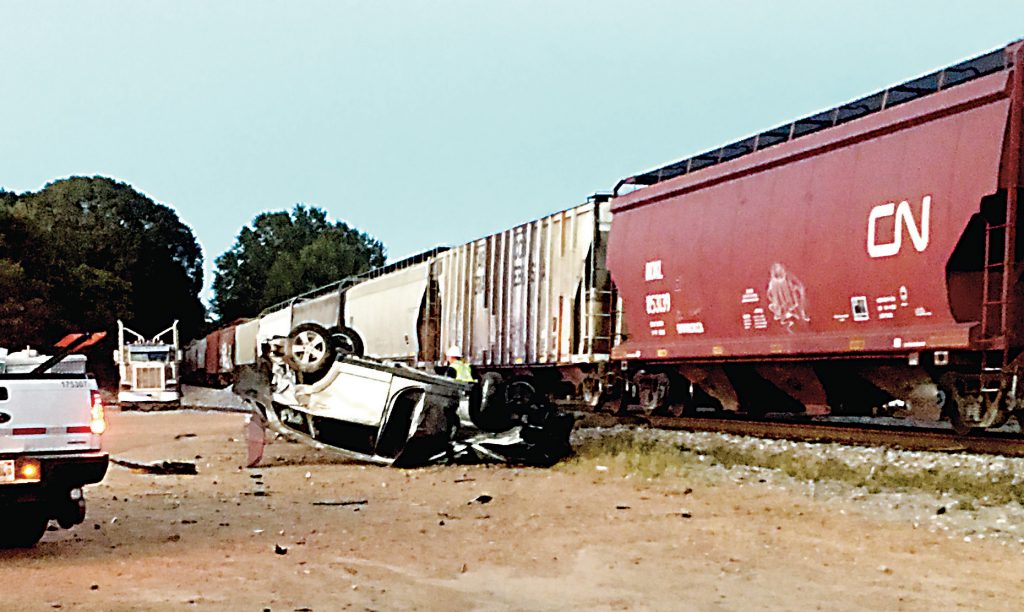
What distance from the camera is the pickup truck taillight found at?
23.1ft

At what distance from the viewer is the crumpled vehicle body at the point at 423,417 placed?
496 inches

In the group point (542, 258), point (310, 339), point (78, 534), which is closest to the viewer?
point (78, 534)

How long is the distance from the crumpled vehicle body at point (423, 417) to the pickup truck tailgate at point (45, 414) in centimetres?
572

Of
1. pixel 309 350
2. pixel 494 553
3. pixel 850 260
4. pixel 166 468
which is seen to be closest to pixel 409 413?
pixel 309 350

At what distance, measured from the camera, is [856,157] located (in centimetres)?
1265

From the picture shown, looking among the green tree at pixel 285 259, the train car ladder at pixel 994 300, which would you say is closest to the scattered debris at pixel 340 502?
the train car ladder at pixel 994 300

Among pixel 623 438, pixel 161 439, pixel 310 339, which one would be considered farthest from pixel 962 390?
pixel 161 439

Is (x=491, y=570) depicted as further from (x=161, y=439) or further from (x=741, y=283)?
(x=161, y=439)

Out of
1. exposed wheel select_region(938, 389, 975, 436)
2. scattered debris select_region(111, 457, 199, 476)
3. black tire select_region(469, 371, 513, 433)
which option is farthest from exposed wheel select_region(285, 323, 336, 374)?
exposed wheel select_region(938, 389, 975, 436)

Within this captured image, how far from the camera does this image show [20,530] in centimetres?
756

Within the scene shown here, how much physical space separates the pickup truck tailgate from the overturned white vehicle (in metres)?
5.72

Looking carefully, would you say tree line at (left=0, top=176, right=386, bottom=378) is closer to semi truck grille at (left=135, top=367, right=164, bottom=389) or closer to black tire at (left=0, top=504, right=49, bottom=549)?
semi truck grille at (left=135, top=367, right=164, bottom=389)

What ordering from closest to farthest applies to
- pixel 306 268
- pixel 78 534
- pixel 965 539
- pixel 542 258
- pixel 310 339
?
pixel 965 539 → pixel 78 534 → pixel 310 339 → pixel 542 258 → pixel 306 268

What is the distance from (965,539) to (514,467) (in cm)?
578
